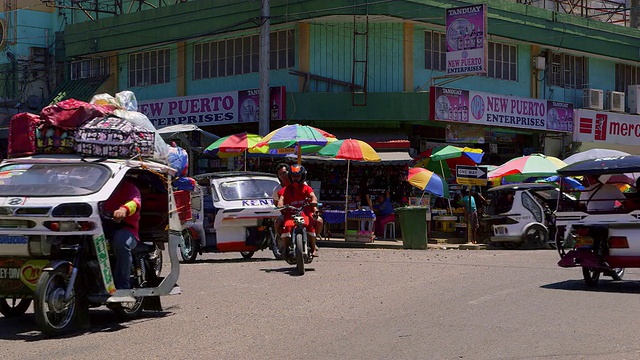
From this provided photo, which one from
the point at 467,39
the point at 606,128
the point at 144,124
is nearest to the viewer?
the point at 144,124

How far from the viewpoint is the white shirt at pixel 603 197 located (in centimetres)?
1355

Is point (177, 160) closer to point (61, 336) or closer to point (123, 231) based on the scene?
point (123, 231)

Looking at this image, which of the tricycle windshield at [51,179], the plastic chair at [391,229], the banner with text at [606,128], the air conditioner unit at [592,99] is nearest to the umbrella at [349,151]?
the plastic chair at [391,229]

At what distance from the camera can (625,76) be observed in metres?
38.3

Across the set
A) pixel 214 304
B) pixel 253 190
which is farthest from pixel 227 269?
pixel 214 304

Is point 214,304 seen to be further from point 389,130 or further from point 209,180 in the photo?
point 389,130

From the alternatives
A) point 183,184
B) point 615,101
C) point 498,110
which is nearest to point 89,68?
point 498,110

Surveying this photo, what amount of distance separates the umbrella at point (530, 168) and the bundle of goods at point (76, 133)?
18687mm

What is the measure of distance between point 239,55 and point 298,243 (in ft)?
60.5

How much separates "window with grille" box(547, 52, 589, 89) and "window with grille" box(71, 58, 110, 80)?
1828 cm

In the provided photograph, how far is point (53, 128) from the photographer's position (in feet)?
31.1

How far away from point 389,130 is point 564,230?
16.9 meters

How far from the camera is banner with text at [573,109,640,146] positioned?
34656 millimetres

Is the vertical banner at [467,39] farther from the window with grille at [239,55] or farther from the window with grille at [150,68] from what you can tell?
the window with grille at [150,68]
